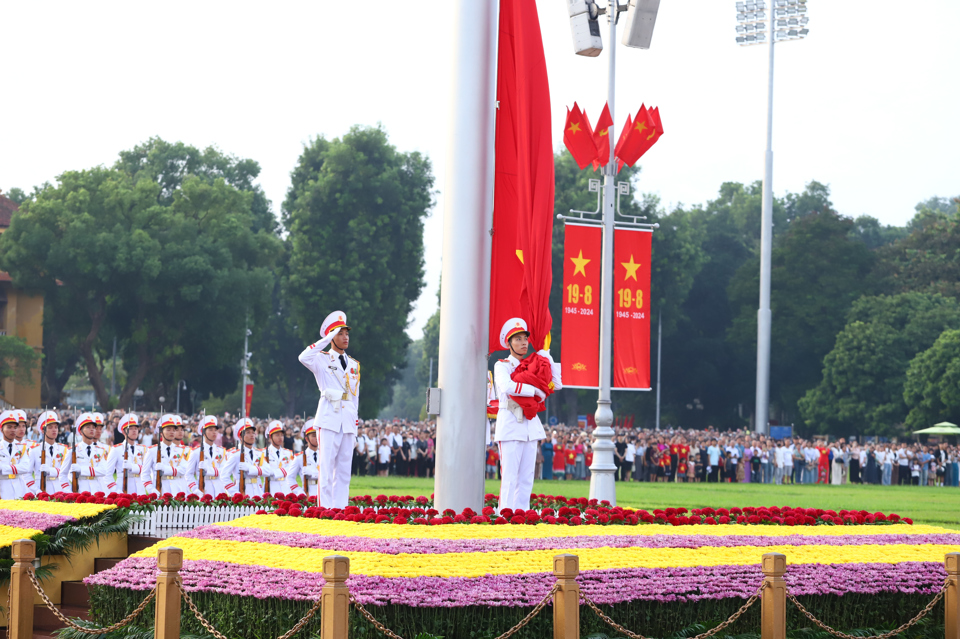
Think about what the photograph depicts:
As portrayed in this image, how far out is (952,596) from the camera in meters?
8.91

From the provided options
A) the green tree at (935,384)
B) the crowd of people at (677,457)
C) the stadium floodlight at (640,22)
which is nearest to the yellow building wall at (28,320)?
the crowd of people at (677,457)

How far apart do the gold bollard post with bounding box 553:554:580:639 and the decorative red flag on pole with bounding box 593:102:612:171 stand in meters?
12.9

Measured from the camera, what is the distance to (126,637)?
809 cm

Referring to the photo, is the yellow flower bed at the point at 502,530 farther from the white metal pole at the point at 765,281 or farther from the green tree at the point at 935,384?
the green tree at the point at 935,384

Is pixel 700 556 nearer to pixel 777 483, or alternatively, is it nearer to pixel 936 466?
pixel 777 483

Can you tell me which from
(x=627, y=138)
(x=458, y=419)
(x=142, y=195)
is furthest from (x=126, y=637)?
(x=142, y=195)

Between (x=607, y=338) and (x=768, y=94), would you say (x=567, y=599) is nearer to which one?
(x=607, y=338)

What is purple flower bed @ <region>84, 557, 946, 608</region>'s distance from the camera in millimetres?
7496

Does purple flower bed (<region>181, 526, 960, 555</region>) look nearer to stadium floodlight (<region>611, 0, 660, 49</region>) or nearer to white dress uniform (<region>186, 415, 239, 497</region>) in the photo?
white dress uniform (<region>186, 415, 239, 497</region>)

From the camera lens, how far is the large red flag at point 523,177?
11.8 metres

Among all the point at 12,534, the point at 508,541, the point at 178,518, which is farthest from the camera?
the point at 178,518

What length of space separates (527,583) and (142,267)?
44246mm

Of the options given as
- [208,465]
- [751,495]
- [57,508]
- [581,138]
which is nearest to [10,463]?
[208,465]

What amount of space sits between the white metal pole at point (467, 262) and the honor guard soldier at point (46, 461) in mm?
6618
